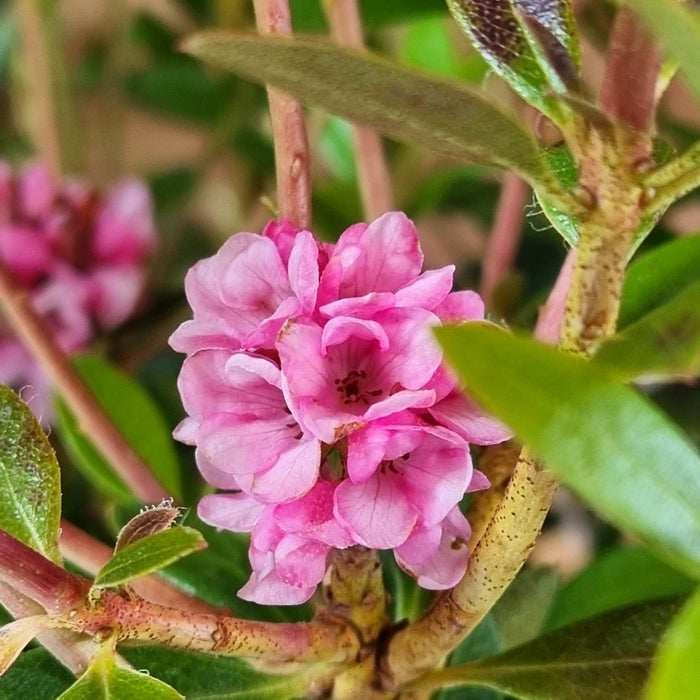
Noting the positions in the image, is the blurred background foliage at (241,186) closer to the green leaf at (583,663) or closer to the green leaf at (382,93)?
the green leaf at (583,663)

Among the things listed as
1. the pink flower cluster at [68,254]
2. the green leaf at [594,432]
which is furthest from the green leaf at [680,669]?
the pink flower cluster at [68,254]

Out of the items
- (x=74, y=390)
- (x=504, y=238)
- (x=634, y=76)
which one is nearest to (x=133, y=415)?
(x=74, y=390)

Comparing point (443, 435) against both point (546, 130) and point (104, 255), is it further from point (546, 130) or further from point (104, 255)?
point (104, 255)

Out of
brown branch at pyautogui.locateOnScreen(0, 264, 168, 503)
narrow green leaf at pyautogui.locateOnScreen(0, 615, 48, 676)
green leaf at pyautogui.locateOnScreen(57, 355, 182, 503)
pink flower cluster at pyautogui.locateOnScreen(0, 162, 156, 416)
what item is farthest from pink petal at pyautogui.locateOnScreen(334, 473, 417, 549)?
pink flower cluster at pyautogui.locateOnScreen(0, 162, 156, 416)

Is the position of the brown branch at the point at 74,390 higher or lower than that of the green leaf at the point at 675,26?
lower

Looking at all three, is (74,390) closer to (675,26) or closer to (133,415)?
(133,415)

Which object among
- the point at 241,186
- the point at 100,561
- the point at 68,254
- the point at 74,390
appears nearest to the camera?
the point at 100,561

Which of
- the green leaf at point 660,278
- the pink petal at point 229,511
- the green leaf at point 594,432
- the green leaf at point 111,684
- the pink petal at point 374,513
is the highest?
the green leaf at point 594,432
